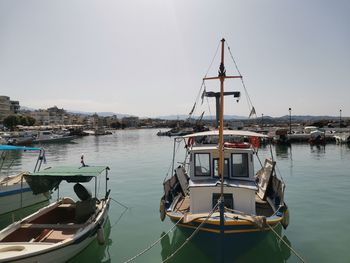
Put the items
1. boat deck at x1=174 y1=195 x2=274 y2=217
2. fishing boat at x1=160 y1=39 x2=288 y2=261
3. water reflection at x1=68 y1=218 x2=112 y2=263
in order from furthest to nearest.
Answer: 1. boat deck at x1=174 y1=195 x2=274 y2=217
2. water reflection at x1=68 y1=218 x2=112 y2=263
3. fishing boat at x1=160 y1=39 x2=288 y2=261

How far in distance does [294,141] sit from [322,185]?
163 ft

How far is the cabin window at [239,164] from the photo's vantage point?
13.4 metres

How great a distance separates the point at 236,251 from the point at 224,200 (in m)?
2.20

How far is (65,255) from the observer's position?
10102 millimetres

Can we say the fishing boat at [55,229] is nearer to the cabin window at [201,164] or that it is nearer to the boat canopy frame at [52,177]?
the boat canopy frame at [52,177]

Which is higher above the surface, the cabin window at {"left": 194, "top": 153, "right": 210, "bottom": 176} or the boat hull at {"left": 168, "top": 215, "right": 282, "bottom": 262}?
the cabin window at {"left": 194, "top": 153, "right": 210, "bottom": 176}

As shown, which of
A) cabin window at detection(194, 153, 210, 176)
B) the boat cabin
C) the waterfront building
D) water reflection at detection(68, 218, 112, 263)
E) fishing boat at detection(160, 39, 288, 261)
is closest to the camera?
fishing boat at detection(160, 39, 288, 261)

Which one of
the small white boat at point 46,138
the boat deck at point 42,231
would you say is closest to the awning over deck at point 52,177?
the boat deck at point 42,231

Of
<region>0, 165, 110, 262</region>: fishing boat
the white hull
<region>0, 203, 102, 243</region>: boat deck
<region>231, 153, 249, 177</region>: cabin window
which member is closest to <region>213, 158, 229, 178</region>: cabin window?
<region>231, 153, 249, 177</region>: cabin window

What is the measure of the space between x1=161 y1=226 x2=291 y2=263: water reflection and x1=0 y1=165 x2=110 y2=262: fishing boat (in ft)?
10.7

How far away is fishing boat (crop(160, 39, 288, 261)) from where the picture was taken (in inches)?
392

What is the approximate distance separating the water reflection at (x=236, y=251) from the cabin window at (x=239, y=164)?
2.97 meters

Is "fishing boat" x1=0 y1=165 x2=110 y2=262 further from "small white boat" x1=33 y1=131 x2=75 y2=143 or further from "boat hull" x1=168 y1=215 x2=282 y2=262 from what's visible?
"small white boat" x1=33 y1=131 x2=75 y2=143

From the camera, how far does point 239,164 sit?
13.5 meters
